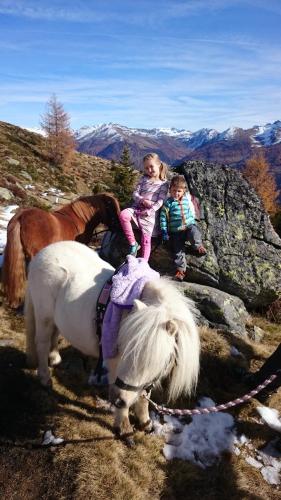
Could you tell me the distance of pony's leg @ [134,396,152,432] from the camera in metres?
4.54

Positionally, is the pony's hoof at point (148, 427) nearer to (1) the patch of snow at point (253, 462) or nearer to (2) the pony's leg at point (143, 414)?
(2) the pony's leg at point (143, 414)

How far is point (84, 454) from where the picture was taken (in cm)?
397

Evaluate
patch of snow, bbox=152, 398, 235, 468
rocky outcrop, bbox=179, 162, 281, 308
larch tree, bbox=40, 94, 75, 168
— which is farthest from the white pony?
larch tree, bbox=40, 94, 75, 168

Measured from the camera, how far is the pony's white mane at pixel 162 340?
3.14 metres

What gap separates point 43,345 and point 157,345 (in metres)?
2.33

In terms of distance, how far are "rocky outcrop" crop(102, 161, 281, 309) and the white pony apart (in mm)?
3488

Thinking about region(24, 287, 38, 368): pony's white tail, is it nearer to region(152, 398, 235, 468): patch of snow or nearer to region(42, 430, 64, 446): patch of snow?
region(42, 430, 64, 446): patch of snow

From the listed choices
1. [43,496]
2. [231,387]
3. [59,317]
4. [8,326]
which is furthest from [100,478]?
[8,326]

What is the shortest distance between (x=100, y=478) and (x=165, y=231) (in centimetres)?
422

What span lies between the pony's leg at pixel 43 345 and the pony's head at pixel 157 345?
162 cm

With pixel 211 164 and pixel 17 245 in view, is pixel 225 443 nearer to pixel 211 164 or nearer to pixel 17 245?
pixel 17 245

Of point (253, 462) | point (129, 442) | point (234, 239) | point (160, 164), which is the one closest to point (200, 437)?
point (253, 462)

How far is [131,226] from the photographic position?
6898mm

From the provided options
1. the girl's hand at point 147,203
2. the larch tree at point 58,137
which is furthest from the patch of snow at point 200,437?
the larch tree at point 58,137
